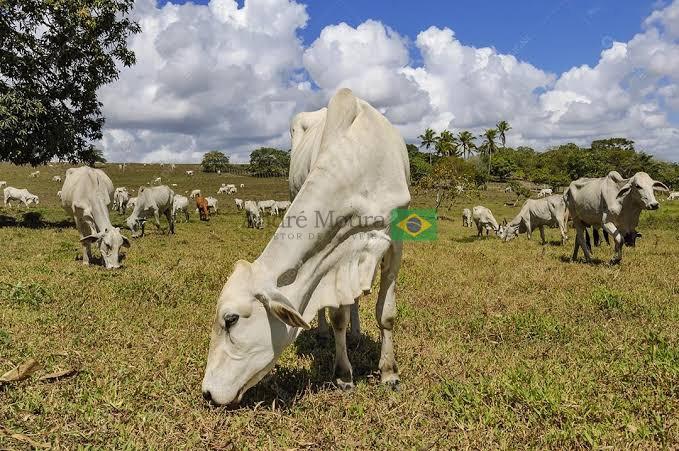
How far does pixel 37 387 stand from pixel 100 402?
663 mm

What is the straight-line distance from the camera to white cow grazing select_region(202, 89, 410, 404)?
12.1 feet

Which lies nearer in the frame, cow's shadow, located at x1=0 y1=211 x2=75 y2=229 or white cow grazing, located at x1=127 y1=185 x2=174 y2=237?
white cow grazing, located at x1=127 y1=185 x2=174 y2=237

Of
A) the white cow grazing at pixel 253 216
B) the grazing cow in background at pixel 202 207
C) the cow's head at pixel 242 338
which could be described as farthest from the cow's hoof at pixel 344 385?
the grazing cow in background at pixel 202 207

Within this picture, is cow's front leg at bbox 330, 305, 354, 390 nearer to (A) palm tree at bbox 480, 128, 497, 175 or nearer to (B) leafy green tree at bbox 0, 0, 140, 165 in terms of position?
(B) leafy green tree at bbox 0, 0, 140, 165

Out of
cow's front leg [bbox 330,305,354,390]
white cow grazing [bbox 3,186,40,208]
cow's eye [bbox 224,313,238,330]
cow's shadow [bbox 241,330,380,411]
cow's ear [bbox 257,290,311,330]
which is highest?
white cow grazing [bbox 3,186,40,208]

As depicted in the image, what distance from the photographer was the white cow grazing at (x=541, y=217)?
Result: 19.7 metres

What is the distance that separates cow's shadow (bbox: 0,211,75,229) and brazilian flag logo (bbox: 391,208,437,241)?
68.3 feet

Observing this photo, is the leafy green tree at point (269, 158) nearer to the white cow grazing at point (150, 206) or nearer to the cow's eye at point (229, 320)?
the white cow grazing at point (150, 206)

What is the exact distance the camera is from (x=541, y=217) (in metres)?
20.7

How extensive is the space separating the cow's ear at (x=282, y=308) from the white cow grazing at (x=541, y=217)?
59.4ft

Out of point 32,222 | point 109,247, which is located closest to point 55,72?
point 32,222

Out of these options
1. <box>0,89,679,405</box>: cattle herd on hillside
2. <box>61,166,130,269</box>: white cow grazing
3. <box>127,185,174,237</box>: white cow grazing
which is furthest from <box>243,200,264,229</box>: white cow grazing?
<box>0,89,679,405</box>: cattle herd on hillside

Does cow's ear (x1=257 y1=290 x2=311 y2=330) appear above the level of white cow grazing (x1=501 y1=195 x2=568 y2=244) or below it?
below

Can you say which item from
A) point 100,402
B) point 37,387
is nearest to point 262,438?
point 100,402
